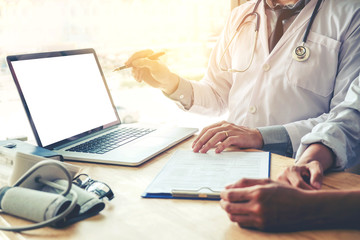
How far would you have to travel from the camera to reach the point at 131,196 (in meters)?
0.75

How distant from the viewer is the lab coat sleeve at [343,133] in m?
0.89

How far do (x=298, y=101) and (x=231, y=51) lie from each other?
16.0 inches

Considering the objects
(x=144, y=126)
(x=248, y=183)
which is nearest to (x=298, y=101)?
(x=144, y=126)

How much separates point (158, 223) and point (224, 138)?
1.47 feet

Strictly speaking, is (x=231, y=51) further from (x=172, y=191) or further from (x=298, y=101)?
(x=172, y=191)

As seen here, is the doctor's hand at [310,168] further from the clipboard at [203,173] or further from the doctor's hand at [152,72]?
the doctor's hand at [152,72]

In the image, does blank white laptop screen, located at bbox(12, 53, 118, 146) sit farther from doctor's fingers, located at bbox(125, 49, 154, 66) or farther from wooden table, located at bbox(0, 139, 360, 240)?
wooden table, located at bbox(0, 139, 360, 240)

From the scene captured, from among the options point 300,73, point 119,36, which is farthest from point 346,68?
point 119,36

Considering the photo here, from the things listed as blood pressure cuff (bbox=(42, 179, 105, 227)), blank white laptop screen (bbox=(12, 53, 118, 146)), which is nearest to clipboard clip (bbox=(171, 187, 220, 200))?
blood pressure cuff (bbox=(42, 179, 105, 227))

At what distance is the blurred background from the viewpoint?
1.44 metres

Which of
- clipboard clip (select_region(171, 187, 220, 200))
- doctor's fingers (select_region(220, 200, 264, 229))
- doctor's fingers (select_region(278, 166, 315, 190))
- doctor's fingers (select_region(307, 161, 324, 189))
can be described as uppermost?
doctor's fingers (select_region(220, 200, 264, 229))

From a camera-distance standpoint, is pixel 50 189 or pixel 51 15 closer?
pixel 50 189

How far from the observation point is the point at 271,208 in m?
0.58

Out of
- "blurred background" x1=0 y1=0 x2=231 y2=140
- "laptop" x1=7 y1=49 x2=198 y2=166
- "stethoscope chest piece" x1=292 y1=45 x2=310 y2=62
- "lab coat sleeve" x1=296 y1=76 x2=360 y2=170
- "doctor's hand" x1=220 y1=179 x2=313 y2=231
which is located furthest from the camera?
"blurred background" x1=0 y1=0 x2=231 y2=140
